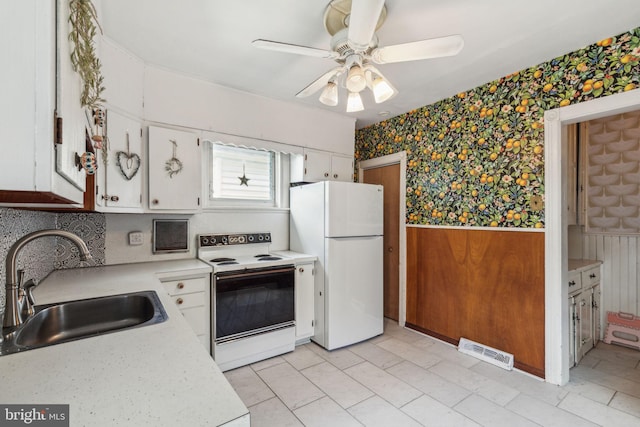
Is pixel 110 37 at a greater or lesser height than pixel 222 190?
greater

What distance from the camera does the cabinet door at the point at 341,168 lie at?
11.2 feet

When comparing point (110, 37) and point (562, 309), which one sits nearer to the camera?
point (110, 37)

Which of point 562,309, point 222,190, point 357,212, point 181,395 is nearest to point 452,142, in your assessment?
point 357,212

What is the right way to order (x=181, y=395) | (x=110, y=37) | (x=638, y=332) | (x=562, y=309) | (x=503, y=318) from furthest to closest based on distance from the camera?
(x=638, y=332) < (x=503, y=318) < (x=562, y=309) < (x=110, y=37) < (x=181, y=395)

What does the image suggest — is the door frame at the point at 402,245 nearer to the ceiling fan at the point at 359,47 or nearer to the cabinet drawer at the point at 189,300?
the ceiling fan at the point at 359,47

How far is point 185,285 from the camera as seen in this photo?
221 centimetres

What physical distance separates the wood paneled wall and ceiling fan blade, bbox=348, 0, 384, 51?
3395 mm

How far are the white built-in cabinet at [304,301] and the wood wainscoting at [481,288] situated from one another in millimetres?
1183

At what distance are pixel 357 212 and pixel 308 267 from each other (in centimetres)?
73

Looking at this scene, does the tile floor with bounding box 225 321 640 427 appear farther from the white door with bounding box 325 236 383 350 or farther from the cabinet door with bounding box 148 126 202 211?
the cabinet door with bounding box 148 126 202 211

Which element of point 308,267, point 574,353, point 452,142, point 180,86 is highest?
point 180,86

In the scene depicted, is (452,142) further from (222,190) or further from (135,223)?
(135,223)

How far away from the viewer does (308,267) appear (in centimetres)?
285

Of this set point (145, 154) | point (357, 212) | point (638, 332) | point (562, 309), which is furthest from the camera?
point (357, 212)
